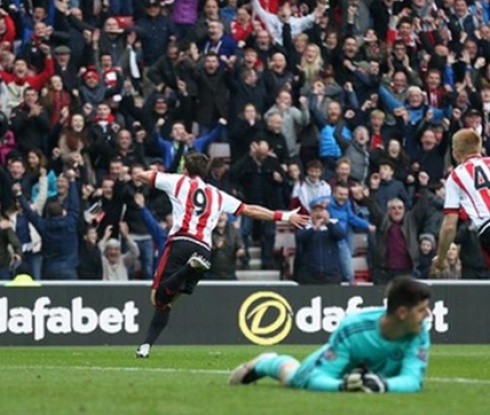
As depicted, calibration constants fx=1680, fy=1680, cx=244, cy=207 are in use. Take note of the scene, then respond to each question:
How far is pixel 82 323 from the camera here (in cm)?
2297

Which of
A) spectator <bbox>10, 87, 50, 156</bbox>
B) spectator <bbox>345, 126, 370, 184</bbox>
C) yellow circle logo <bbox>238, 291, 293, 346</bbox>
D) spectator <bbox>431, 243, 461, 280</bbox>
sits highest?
spectator <bbox>10, 87, 50, 156</bbox>

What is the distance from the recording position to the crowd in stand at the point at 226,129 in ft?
79.6

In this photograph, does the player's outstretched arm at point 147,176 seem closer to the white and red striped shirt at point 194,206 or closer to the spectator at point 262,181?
the white and red striped shirt at point 194,206

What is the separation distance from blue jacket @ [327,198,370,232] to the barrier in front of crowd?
1.39m

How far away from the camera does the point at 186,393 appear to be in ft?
38.9

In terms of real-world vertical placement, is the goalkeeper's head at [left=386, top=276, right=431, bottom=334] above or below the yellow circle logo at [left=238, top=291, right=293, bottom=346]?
above

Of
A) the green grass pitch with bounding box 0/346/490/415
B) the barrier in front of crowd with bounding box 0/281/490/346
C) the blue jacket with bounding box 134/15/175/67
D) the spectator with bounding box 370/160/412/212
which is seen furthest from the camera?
the blue jacket with bounding box 134/15/175/67

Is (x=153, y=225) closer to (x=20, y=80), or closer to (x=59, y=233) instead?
(x=59, y=233)

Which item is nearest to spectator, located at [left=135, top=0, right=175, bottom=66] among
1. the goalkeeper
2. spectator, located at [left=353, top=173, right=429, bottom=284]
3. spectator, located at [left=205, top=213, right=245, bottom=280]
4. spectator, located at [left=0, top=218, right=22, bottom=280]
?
spectator, located at [left=205, top=213, right=245, bottom=280]

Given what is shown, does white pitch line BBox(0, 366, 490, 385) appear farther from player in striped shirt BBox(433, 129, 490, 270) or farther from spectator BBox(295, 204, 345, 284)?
spectator BBox(295, 204, 345, 284)

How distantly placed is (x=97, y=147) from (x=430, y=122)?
17.9 ft

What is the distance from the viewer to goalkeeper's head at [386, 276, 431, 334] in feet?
35.1

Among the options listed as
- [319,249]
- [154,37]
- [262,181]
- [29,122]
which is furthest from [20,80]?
[319,249]

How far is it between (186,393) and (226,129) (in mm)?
14185
